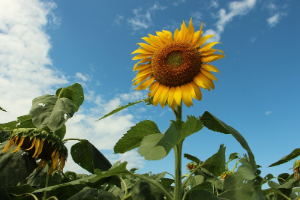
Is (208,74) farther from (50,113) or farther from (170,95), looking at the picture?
(50,113)

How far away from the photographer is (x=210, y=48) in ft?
6.23

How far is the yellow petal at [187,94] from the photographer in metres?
1.79

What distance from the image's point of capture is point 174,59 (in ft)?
6.57

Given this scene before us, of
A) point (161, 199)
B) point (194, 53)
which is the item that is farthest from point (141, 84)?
point (161, 199)

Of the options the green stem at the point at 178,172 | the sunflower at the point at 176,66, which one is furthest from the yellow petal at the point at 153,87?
the green stem at the point at 178,172

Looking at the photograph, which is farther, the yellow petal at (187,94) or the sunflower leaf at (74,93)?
the sunflower leaf at (74,93)

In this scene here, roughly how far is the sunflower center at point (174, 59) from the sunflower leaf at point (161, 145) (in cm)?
74

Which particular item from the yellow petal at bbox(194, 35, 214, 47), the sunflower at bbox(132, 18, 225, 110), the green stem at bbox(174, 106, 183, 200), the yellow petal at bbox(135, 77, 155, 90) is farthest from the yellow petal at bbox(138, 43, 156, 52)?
the green stem at bbox(174, 106, 183, 200)

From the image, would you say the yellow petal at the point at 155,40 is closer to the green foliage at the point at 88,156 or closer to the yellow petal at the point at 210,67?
the yellow petal at the point at 210,67

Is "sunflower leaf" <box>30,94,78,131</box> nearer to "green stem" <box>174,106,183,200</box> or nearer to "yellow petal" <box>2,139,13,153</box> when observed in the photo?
"yellow petal" <box>2,139,13,153</box>

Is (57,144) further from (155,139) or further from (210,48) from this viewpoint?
(210,48)

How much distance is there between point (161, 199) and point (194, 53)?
3.38ft

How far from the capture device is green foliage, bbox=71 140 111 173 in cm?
224

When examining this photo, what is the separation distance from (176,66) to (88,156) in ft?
3.56
